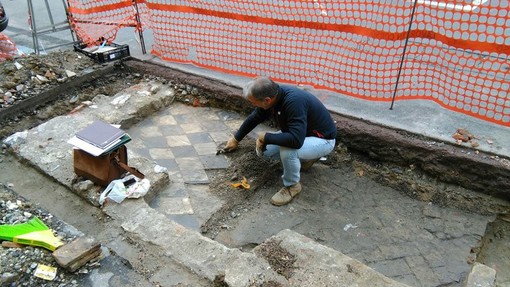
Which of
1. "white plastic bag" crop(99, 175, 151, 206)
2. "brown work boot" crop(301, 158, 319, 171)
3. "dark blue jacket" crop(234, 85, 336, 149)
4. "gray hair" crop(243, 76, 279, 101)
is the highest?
"gray hair" crop(243, 76, 279, 101)

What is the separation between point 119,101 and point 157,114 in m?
0.49

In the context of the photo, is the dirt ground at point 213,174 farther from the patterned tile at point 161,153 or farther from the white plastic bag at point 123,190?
the patterned tile at point 161,153

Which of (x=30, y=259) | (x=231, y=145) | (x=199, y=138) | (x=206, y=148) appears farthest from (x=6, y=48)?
(x=30, y=259)

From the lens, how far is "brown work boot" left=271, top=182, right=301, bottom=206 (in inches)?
159

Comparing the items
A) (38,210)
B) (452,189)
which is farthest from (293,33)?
(38,210)

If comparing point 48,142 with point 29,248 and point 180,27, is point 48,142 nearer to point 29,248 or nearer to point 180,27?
point 29,248

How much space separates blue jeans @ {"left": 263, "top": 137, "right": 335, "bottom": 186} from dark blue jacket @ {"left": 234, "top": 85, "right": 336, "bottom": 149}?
79 millimetres

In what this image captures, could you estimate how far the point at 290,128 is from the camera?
3.83m

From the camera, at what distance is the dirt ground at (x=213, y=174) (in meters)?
3.80

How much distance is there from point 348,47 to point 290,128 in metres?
2.06

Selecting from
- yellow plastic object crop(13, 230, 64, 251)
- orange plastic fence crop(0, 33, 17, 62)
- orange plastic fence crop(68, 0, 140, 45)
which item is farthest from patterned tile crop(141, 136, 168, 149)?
orange plastic fence crop(0, 33, 17, 62)

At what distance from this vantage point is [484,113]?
14.6 ft

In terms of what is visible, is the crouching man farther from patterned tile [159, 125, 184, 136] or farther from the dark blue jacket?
patterned tile [159, 125, 184, 136]

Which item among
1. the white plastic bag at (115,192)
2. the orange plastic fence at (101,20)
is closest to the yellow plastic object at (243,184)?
the white plastic bag at (115,192)
